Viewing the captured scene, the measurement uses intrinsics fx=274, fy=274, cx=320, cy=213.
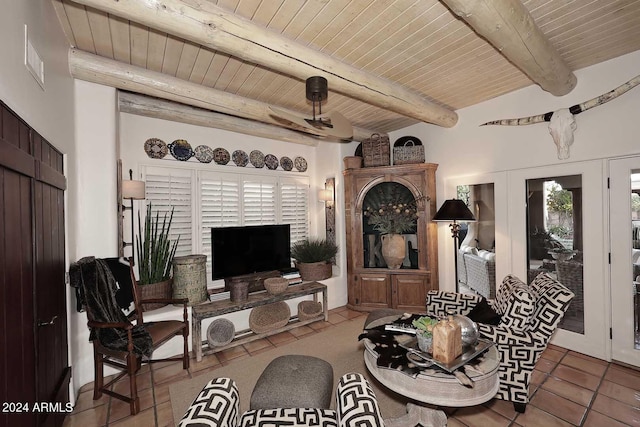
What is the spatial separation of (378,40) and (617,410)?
3480 millimetres

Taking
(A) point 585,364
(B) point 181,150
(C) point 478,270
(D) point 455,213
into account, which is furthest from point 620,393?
(B) point 181,150

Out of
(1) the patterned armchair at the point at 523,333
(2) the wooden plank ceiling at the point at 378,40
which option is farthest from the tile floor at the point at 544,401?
(2) the wooden plank ceiling at the point at 378,40

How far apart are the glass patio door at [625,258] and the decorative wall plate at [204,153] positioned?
472 cm

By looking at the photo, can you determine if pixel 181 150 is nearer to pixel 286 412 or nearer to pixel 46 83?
pixel 46 83

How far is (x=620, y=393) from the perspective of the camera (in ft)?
7.52

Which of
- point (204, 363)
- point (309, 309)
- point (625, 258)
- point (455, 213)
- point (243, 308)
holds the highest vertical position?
point (455, 213)

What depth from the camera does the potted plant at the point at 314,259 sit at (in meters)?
4.23

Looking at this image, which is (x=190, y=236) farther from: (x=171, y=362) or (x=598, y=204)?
(x=598, y=204)

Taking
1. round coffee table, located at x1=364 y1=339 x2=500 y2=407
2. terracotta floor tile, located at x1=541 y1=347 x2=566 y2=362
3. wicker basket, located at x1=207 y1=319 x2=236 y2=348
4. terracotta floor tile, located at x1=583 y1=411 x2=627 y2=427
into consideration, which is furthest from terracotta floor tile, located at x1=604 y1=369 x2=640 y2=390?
wicker basket, located at x1=207 y1=319 x2=236 y2=348

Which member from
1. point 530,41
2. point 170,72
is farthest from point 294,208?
point 530,41

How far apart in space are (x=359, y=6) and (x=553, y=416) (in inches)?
131

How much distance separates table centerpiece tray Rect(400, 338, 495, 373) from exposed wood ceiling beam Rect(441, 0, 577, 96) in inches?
86.9

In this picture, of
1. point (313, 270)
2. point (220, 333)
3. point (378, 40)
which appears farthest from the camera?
point (313, 270)

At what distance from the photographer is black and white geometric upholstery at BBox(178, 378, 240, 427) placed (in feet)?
3.81
